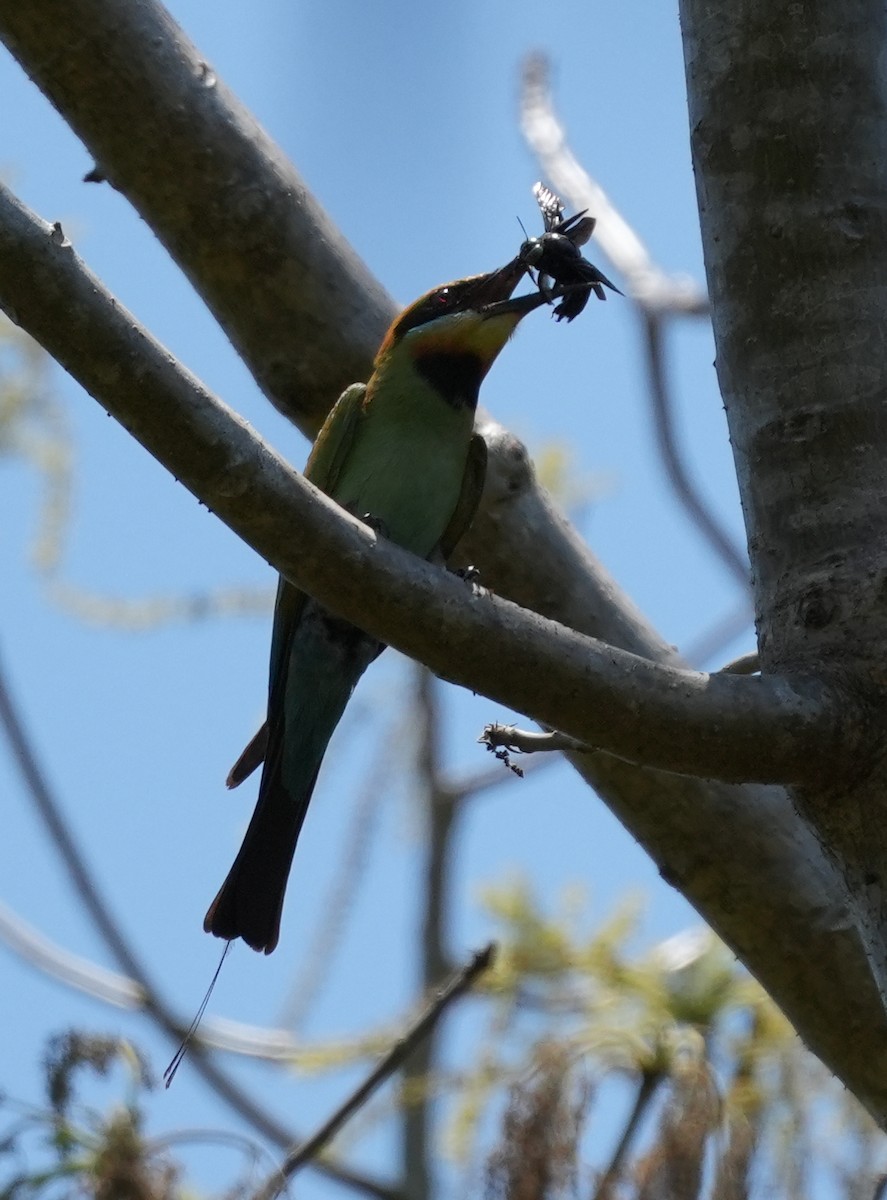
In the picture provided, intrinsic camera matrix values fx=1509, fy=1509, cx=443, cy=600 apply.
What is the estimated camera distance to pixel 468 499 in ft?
12.1

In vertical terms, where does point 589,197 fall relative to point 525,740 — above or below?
above

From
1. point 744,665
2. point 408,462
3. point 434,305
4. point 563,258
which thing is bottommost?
point 744,665

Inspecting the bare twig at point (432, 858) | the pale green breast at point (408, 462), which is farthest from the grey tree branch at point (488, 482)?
the bare twig at point (432, 858)

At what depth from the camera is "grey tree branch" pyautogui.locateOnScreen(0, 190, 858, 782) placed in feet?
6.39

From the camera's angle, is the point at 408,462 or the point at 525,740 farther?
the point at 408,462

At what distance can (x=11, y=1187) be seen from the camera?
Answer: 306 centimetres

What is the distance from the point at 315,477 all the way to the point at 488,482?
2.46ft

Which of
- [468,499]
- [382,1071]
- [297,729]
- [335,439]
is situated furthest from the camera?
[335,439]

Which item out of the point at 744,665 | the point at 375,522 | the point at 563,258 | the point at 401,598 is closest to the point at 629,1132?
the point at 744,665

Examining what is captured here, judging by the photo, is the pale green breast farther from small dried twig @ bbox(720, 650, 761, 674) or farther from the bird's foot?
small dried twig @ bbox(720, 650, 761, 674)

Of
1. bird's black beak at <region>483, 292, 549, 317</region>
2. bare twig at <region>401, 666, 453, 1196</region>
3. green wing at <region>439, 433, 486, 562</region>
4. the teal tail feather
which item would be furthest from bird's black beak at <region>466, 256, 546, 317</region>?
bare twig at <region>401, 666, 453, 1196</region>

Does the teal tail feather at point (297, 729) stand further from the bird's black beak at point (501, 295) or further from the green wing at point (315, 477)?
the bird's black beak at point (501, 295)

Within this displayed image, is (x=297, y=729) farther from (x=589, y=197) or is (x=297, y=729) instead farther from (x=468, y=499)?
(x=589, y=197)

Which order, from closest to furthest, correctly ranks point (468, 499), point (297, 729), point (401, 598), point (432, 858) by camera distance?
point (401, 598), point (468, 499), point (297, 729), point (432, 858)
